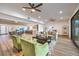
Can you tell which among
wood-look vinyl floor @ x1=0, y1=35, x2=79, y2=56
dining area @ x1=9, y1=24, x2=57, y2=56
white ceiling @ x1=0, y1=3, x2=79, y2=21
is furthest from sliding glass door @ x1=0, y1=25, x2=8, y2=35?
white ceiling @ x1=0, y1=3, x2=79, y2=21

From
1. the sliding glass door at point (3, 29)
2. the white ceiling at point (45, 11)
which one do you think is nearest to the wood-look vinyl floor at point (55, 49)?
the sliding glass door at point (3, 29)

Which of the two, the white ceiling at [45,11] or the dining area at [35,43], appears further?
the white ceiling at [45,11]

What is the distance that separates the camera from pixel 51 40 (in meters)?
2.76

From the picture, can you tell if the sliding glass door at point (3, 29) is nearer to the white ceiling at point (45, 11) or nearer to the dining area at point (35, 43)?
the dining area at point (35, 43)

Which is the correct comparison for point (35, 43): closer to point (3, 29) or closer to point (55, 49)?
point (55, 49)

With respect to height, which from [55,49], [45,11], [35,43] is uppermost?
[45,11]

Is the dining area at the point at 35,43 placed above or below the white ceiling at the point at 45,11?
below

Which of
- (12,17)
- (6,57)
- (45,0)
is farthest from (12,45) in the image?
(45,0)

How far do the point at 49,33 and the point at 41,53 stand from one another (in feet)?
2.09

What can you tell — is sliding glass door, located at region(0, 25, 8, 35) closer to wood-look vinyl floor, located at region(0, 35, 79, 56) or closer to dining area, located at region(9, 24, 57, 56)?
wood-look vinyl floor, located at region(0, 35, 79, 56)

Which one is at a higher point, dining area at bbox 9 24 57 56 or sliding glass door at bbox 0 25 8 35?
sliding glass door at bbox 0 25 8 35

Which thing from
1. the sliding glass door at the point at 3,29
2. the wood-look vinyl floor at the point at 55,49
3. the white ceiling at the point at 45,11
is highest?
the white ceiling at the point at 45,11

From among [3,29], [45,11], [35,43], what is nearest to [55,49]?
[35,43]

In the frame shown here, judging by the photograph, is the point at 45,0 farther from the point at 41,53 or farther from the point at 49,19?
the point at 41,53
